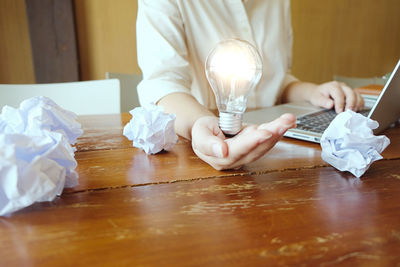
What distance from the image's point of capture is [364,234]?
0.27 m

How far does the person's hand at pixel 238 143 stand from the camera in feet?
1.14

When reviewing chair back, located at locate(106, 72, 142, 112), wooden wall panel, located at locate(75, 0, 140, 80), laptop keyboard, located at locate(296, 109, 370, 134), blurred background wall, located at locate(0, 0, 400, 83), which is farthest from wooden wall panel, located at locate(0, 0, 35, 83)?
laptop keyboard, located at locate(296, 109, 370, 134)

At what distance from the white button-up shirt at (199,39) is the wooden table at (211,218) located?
32 centimetres

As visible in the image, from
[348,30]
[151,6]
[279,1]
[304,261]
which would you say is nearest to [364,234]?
[304,261]

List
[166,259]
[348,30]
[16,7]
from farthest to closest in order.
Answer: [348,30] < [16,7] < [166,259]

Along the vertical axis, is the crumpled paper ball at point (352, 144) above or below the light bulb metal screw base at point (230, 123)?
below

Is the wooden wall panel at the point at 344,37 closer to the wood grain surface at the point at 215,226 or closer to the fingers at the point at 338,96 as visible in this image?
the fingers at the point at 338,96

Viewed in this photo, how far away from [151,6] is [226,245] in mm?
684

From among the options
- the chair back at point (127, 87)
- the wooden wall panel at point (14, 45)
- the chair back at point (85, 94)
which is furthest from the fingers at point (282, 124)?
the wooden wall panel at point (14, 45)

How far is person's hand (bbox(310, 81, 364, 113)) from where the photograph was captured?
0.75 meters

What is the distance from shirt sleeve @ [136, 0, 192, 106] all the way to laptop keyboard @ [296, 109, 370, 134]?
27 cm

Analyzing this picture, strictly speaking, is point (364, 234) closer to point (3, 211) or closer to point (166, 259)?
point (166, 259)

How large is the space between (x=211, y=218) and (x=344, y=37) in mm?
2588

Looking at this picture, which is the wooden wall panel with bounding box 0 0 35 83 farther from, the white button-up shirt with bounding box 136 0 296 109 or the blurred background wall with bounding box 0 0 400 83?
the white button-up shirt with bounding box 136 0 296 109
